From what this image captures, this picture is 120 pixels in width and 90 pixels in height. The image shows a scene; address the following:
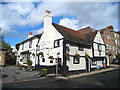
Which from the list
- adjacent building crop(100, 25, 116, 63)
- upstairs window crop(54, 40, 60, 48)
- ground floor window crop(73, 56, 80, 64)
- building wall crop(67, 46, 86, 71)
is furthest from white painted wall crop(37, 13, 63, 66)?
adjacent building crop(100, 25, 116, 63)

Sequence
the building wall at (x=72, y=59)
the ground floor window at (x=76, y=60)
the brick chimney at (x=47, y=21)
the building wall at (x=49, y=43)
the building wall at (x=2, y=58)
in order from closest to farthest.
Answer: the building wall at (x=72, y=59) < the ground floor window at (x=76, y=60) < the building wall at (x=49, y=43) < the brick chimney at (x=47, y=21) < the building wall at (x=2, y=58)

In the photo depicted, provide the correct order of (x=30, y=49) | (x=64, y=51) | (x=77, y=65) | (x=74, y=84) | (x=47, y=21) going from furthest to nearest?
(x=30, y=49), (x=47, y=21), (x=77, y=65), (x=64, y=51), (x=74, y=84)

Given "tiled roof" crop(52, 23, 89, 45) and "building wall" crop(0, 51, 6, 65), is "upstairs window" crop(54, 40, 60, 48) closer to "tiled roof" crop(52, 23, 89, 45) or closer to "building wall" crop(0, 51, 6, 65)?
"tiled roof" crop(52, 23, 89, 45)

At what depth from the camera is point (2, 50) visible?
104 feet

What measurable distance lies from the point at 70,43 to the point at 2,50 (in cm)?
2564

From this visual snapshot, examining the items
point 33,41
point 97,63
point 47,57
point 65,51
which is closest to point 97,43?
point 97,63

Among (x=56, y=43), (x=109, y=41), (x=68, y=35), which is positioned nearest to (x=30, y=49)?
(x=56, y=43)

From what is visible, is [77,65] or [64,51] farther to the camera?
[77,65]

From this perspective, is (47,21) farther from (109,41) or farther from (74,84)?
(109,41)

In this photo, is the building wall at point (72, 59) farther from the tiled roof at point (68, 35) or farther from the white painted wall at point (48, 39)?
the white painted wall at point (48, 39)

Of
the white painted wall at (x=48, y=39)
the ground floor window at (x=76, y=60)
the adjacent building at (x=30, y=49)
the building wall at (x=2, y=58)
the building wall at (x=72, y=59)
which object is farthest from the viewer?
the building wall at (x=2, y=58)

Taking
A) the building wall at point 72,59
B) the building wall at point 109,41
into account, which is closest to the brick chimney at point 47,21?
the building wall at point 72,59

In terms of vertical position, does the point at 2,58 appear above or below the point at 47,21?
below

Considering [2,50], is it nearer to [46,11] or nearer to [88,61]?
[46,11]
